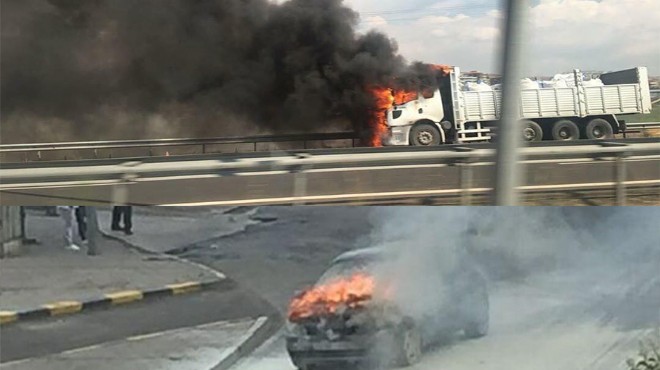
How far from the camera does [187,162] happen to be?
6.84 ft

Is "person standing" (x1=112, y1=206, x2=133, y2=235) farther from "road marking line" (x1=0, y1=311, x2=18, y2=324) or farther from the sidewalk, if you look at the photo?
"road marking line" (x1=0, y1=311, x2=18, y2=324)

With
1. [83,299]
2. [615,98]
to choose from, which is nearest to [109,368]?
[83,299]

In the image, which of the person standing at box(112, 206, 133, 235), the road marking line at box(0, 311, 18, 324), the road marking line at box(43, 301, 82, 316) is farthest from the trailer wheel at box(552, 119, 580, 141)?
the road marking line at box(0, 311, 18, 324)

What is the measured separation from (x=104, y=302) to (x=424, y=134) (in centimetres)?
123

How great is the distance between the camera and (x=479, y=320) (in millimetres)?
2350

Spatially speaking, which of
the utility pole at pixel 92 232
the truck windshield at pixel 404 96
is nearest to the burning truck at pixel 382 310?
the truck windshield at pixel 404 96

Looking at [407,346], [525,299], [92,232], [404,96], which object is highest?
[404,96]

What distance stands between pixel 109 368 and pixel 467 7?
5.40 ft

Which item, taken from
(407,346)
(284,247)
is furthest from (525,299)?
(284,247)

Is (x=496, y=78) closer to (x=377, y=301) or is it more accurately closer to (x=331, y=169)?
(x=331, y=169)

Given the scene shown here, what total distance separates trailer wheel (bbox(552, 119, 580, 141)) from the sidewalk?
1.17 metres

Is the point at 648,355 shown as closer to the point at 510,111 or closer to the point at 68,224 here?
the point at 510,111

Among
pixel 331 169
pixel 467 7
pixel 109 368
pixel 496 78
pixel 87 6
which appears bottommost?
pixel 109 368

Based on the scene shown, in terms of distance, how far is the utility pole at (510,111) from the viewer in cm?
202
